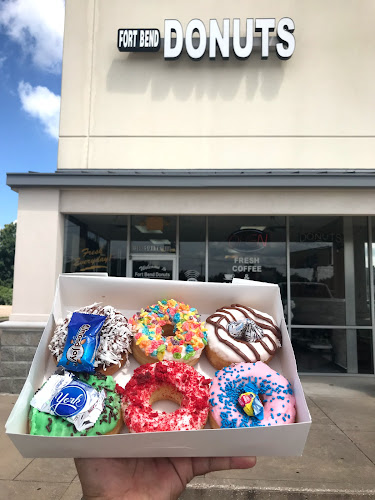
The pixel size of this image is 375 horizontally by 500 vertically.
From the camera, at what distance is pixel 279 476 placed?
3797mm

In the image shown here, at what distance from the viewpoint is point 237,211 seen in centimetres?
708

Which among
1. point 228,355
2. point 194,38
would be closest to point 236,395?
point 228,355

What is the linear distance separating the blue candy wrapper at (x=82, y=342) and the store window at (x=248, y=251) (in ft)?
20.8

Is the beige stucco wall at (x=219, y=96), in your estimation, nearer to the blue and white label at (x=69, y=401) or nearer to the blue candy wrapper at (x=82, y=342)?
the blue candy wrapper at (x=82, y=342)

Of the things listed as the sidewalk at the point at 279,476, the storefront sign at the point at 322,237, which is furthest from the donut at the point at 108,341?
the storefront sign at the point at 322,237

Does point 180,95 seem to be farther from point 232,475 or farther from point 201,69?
point 232,475

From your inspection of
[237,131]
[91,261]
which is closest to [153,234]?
[91,261]

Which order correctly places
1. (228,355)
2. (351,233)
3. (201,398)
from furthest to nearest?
(351,233), (228,355), (201,398)

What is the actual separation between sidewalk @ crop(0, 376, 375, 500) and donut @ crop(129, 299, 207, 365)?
204 centimetres

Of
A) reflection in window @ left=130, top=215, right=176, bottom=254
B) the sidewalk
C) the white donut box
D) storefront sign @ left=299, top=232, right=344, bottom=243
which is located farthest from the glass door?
the white donut box

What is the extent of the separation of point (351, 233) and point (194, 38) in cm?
577

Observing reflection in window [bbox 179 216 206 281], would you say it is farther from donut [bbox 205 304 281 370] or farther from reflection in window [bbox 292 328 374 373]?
donut [bbox 205 304 281 370]

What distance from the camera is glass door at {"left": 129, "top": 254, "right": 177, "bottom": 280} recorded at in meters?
8.41

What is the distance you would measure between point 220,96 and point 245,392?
749 cm
